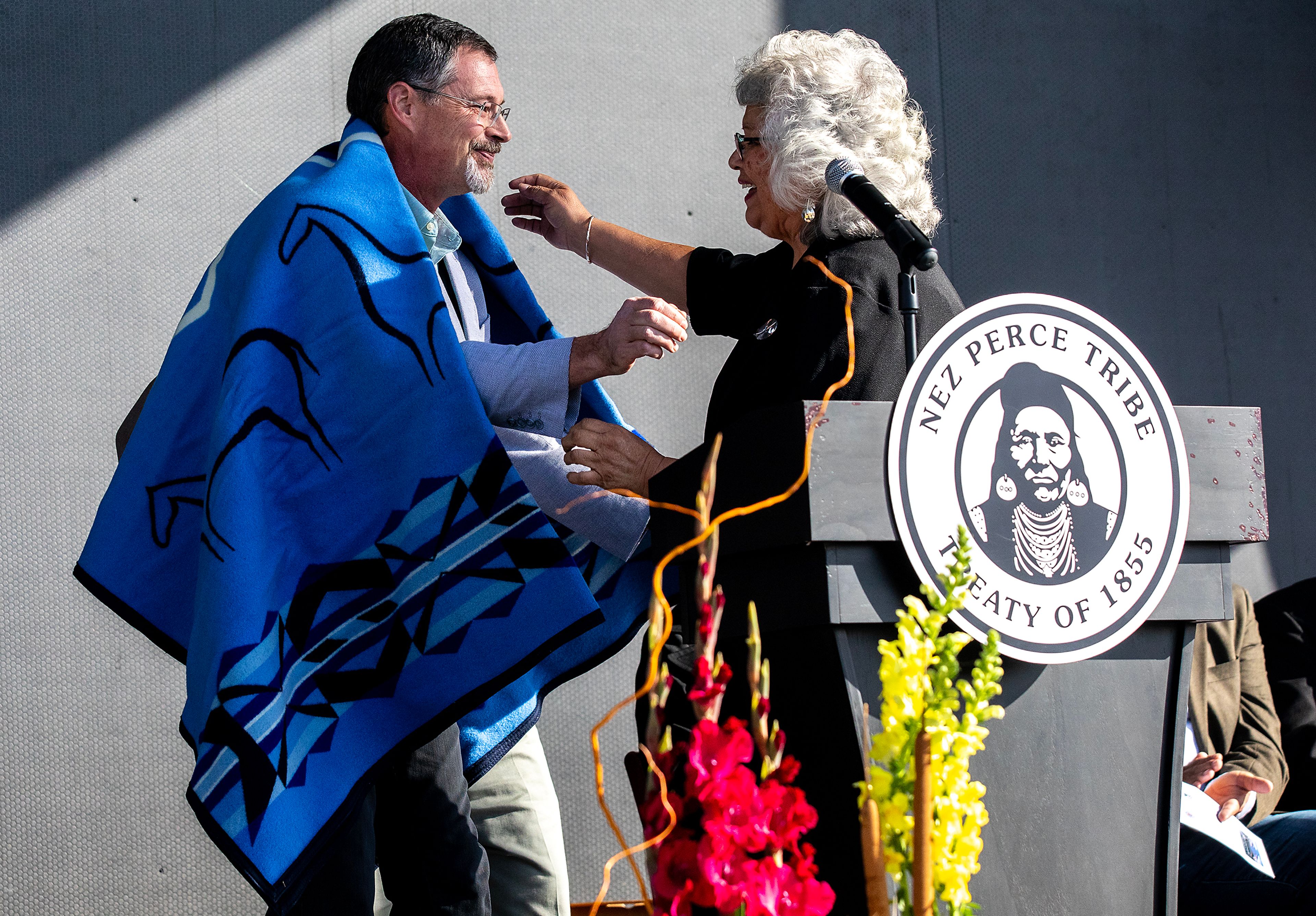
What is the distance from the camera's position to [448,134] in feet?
6.00

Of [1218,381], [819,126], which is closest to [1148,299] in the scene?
[1218,381]

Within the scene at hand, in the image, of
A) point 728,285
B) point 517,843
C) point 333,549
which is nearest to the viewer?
point 333,549

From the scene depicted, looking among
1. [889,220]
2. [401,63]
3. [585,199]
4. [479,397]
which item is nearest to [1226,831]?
[889,220]

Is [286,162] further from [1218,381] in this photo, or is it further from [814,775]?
[1218,381]

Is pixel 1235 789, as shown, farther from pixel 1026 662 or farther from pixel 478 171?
pixel 478 171

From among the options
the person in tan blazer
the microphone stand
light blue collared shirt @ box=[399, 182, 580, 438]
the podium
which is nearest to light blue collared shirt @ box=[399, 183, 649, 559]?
light blue collared shirt @ box=[399, 182, 580, 438]

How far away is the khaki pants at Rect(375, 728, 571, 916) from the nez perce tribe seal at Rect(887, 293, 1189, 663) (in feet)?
3.21

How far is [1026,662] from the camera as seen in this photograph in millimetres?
1087

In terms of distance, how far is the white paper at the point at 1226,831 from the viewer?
5.82 ft

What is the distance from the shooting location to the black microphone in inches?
45.2

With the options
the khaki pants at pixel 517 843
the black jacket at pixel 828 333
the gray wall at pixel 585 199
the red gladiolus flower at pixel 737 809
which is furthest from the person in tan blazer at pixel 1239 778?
the red gladiolus flower at pixel 737 809

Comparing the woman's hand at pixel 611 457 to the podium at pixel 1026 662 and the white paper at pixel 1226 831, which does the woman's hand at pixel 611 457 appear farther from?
the white paper at pixel 1226 831

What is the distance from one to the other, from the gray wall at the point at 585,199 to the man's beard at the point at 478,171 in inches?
40.8

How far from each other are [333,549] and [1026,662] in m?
0.82
